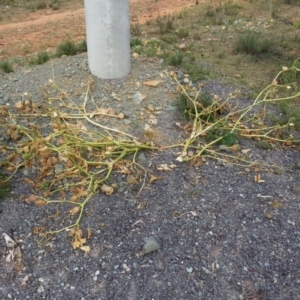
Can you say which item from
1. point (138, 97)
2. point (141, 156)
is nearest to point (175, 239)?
point (141, 156)

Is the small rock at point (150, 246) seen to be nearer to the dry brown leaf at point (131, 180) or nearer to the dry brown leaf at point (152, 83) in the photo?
the dry brown leaf at point (131, 180)

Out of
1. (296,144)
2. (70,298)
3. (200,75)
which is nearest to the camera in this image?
(70,298)

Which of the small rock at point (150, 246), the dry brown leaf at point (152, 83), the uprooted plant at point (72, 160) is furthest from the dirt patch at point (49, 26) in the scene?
the small rock at point (150, 246)

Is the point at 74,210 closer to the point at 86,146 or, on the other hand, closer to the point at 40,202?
the point at 40,202

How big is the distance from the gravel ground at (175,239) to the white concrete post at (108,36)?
0.86m

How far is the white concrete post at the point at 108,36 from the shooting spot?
3.65 metres

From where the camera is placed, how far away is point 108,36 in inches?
148

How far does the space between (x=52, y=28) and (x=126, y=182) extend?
4.66 m

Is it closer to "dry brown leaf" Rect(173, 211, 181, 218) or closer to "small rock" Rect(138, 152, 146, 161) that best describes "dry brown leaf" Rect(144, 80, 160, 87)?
"small rock" Rect(138, 152, 146, 161)

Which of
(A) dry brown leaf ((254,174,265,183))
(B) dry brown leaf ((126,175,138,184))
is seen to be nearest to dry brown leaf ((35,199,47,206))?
(B) dry brown leaf ((126,175,138,184))

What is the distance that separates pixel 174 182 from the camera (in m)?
3.06

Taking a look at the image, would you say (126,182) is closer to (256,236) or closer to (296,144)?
(256,236)

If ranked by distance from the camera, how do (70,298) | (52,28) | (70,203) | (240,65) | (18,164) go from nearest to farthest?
(70,298) → (70,203) → (18,164) → (240,65) → (52,28)

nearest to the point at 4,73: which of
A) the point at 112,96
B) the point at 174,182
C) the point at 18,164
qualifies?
the point at 112,96
